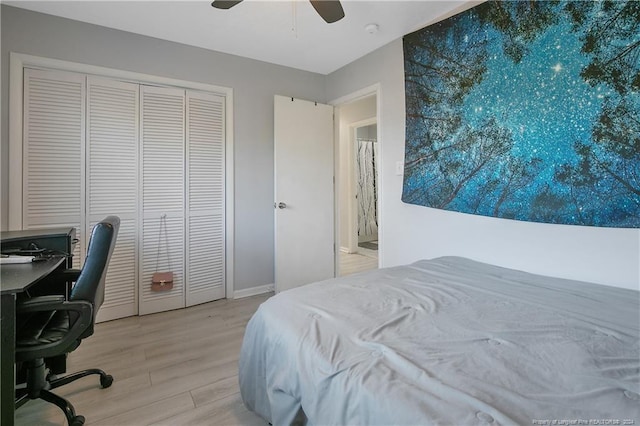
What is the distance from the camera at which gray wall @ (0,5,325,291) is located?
2.48m

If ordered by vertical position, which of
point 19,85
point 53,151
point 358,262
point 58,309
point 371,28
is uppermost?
point 371,28

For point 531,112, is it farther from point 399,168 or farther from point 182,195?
point 182,195

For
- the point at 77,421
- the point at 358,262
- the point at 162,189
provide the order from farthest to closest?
the point at 358,262
the point at 162,189
the point at 77,421

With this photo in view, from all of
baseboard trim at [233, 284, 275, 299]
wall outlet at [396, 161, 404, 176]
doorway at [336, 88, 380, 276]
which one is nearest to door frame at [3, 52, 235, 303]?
baseboard trim at [233, 284, 275, 299]

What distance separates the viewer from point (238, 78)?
3.29 meters

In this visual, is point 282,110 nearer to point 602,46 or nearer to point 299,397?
point 602,46

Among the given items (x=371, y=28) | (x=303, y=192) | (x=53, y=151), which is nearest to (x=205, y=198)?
(x=303, y=192)

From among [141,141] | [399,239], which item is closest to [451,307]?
[399,239]

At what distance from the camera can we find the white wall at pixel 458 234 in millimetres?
1700

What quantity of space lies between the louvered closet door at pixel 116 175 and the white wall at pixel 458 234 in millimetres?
2171

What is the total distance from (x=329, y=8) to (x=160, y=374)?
245 cm

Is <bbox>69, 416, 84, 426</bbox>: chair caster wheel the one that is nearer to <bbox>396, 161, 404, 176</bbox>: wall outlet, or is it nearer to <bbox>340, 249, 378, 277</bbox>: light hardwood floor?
<bbox>396, 161, 404, 176</bbox>: wall outlet

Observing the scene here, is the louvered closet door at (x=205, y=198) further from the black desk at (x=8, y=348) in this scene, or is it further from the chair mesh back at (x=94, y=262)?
the black desk at (x=8, y=348)

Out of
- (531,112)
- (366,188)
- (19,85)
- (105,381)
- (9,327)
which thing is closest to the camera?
(9,327)
